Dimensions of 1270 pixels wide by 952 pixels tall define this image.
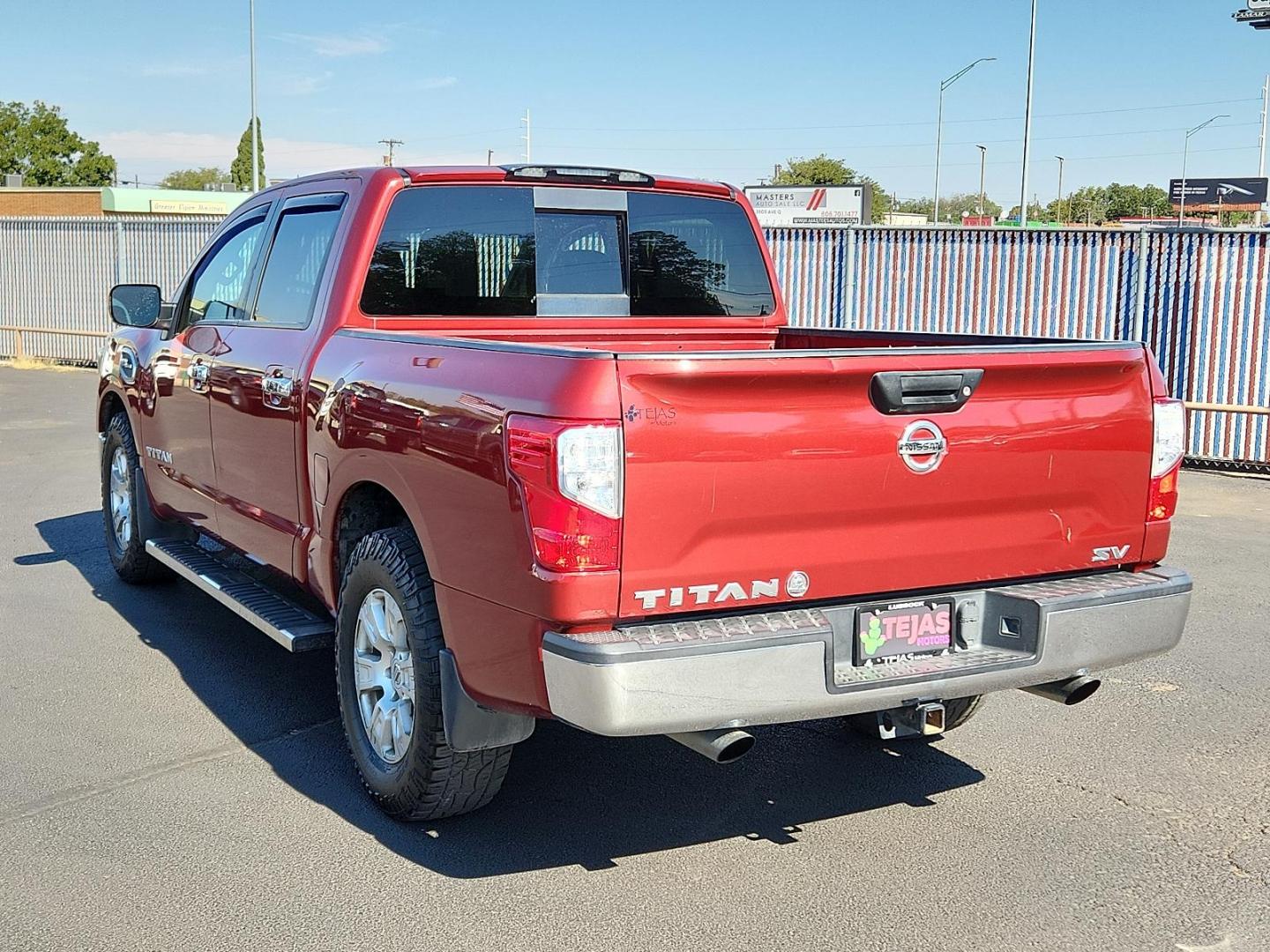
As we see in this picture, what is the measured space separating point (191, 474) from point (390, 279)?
182cm

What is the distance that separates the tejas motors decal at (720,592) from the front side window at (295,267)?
7.16ft

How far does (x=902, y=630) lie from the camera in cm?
376

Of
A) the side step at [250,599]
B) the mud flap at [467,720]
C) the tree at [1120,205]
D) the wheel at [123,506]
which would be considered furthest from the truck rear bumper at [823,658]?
the tree at [1120,205]

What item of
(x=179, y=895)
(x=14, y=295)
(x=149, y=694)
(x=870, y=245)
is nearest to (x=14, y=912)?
(x=179, y=895)

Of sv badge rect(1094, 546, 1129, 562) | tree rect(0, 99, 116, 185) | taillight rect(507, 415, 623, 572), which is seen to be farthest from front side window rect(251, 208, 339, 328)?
tree rect(0, 99, 116, 185)

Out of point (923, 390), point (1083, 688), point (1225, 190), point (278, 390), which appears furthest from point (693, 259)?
point (1225, 190)

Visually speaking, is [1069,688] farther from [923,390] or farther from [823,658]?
[923,390]

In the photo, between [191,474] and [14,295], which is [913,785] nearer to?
[191,474]

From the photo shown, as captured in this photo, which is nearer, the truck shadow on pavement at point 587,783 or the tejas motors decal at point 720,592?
the tejas motors decal at point 720,592

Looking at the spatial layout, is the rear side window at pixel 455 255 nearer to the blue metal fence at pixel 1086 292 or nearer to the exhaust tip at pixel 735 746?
the exhaust tip at pixel 735 746

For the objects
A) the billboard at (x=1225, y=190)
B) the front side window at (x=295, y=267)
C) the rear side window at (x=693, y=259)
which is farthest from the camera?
the billboard at (x=1225, y=190)

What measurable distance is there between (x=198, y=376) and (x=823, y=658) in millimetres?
3506

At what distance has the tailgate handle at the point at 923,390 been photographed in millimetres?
3639

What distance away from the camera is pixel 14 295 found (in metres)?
24.2
